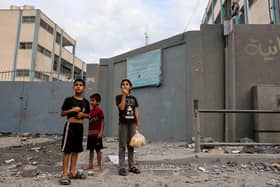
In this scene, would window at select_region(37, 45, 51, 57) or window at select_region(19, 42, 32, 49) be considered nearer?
Result: window at select_region(19, 42, 32, 49)

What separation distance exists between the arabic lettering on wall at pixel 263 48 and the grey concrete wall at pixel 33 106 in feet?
21.9

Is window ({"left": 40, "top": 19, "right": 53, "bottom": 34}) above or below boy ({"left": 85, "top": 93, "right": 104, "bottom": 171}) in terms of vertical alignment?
above

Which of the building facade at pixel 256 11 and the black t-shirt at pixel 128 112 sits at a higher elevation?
the building facade at pixel 256 11

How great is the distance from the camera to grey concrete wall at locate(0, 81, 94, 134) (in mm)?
9258

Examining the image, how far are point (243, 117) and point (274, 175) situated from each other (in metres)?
2.59

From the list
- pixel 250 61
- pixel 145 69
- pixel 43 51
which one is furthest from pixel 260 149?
pixel 43 51

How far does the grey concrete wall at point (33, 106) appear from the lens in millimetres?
9258

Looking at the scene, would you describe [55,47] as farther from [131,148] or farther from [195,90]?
[131,148]

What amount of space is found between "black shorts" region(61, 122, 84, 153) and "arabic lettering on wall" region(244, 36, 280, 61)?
4.81 metres

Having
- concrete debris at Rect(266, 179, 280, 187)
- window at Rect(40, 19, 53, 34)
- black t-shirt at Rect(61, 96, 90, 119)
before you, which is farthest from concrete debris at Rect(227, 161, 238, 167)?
window at Rect(40, 19, 53, 34)

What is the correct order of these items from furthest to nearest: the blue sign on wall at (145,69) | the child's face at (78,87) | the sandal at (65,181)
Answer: the blue sign on wall at (145,69), the child's face at (78,87), the sandal at (65,181)

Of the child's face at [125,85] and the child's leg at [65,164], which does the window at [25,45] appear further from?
the child's leg at [65,164]

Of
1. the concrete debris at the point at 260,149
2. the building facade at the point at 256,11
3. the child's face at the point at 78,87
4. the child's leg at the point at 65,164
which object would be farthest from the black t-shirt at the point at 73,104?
the building facade at the point at 256,11

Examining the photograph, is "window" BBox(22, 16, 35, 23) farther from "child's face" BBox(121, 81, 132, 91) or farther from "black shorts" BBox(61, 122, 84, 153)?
"black shorts" BBox(61, 122, 84, 153)
